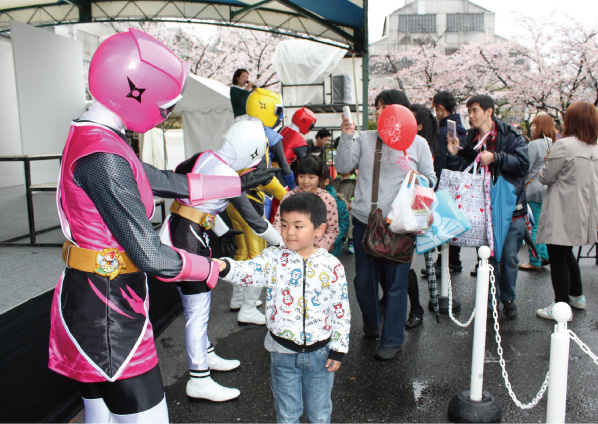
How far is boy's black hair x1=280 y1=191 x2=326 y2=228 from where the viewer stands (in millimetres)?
2043

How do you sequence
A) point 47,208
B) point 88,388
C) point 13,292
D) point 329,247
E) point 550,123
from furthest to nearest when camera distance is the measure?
point 47,208 → point 550,123 → point 329,247 → point 13,292 → point 88,388

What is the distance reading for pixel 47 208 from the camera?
722 centimetres

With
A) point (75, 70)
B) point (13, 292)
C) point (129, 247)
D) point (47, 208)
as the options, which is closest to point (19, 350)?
point (13, 292)

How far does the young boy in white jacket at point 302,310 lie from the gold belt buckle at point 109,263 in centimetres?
54

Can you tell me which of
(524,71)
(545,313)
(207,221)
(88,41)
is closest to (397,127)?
(207,221)

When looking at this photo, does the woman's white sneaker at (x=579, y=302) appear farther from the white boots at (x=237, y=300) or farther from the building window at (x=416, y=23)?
the building window at (x=416, y=23)

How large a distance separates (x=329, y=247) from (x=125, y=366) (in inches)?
80.0

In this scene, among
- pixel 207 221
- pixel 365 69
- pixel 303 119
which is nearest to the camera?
pixel 207 221

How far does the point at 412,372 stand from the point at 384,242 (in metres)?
0.93

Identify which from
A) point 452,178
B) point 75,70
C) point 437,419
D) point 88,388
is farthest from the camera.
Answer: point 75,70

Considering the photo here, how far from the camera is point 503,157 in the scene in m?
3.93

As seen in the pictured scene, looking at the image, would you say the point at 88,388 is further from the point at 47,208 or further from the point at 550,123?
the point at 47,208

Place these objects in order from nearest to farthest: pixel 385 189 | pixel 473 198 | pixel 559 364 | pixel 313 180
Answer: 1. pixel 559 364
2. pixel 385 189
3. pixel 313 180
4. pixel 473 198

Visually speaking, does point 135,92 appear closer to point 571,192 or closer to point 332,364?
point 332,364
